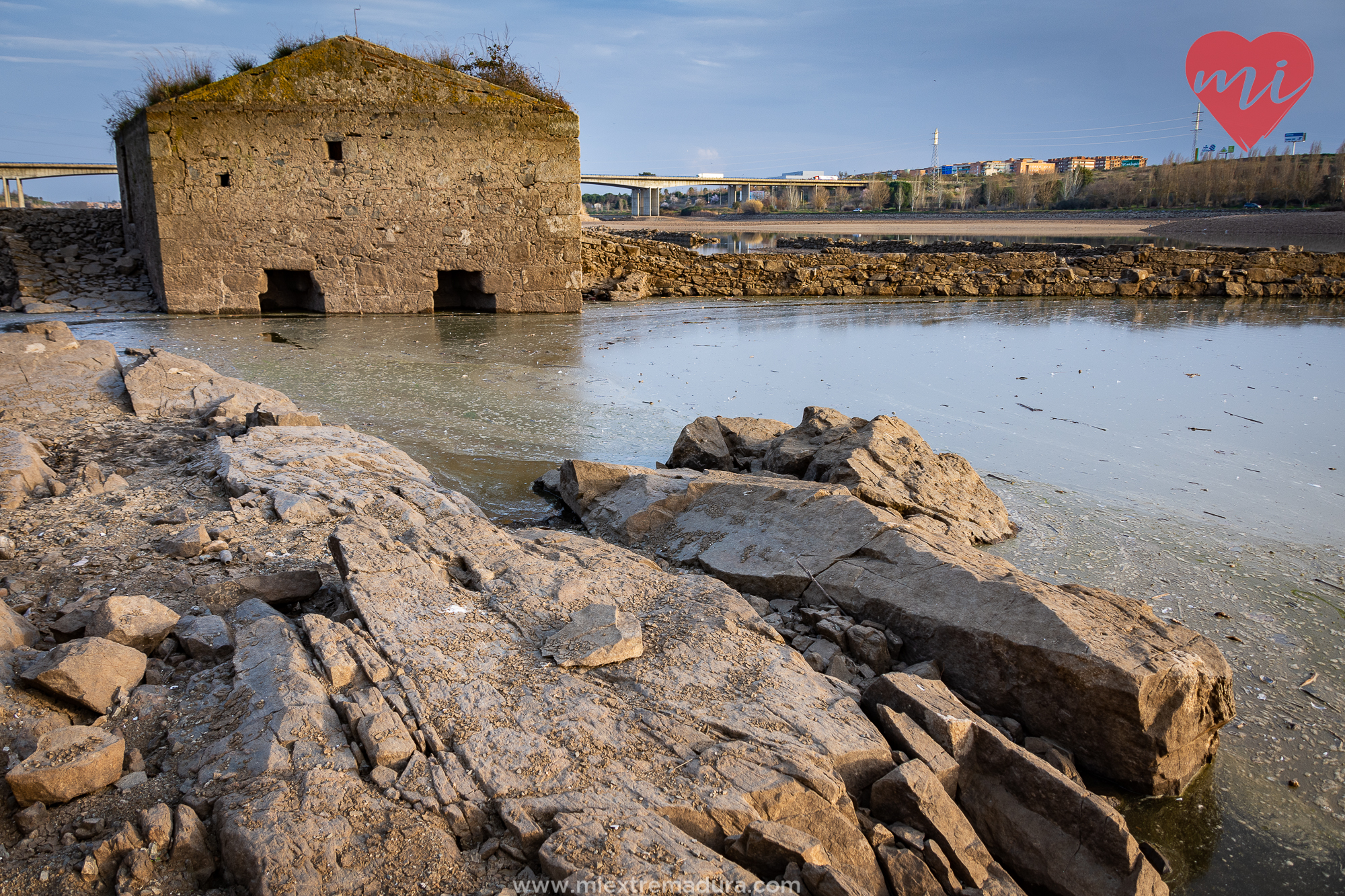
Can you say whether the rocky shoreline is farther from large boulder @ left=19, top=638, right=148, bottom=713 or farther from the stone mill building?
the stone mill building

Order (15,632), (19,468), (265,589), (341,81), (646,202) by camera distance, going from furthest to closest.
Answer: (646,202)
(341,81)
(19,468)
(265,589)
(15,632)

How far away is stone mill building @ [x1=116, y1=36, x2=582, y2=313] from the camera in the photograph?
1048 centimetres

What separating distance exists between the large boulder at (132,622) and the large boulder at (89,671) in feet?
0.36

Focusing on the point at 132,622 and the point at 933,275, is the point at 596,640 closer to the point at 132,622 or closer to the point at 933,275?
the point at 132,622

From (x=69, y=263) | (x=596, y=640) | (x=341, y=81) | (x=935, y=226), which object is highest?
(x=935, y=226)

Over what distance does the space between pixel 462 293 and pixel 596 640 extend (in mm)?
11268

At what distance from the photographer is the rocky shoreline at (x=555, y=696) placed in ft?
5.36

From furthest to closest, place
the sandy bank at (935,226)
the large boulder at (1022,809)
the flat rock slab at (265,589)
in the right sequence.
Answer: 1. the sandy bank at (935,226)
2. the flat rock slab at (265,589)
3. the large boulder at (1022,809)

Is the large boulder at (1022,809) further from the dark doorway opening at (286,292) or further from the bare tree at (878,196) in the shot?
the bare tree at (878,196)

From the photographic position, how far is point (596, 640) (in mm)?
2338

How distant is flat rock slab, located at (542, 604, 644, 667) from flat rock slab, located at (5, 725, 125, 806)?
3.40 ft

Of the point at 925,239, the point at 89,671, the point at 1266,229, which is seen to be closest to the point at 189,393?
the point at 89,671

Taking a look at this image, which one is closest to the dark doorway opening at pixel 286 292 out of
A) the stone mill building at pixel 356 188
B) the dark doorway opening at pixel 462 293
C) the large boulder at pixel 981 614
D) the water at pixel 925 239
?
the stone mill building at pixel 356 188

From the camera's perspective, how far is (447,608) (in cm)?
253
